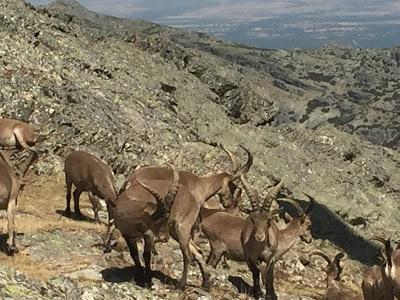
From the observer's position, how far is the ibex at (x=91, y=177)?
845 inches

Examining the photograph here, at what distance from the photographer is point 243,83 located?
175 feet

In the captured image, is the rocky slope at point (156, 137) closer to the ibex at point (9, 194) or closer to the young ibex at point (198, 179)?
the ibex at point (9, 194)

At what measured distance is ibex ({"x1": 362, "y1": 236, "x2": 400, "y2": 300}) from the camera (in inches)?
601

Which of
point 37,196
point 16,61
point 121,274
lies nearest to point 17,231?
point 121,274

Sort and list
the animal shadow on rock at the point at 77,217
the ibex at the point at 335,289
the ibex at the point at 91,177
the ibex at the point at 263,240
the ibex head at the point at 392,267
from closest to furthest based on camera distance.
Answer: the ibex head at the point at 392,267 → the ibex at the point at 263,240 → the ibex at the point at 335,289 → the ibex at the point at 91,177 → the animal shadow on rock at the point at 77,217

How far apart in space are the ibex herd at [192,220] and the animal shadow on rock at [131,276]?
0.15m

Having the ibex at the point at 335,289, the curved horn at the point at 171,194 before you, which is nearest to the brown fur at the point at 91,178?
the curved horn at the point at 171,194

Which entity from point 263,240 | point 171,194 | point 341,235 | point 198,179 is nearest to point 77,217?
point 198,179

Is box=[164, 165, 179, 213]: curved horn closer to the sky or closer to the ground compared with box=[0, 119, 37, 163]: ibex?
closer to the sky

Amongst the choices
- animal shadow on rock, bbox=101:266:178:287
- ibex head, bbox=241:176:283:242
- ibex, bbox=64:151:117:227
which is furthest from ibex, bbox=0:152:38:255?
ibex head, bbox=241:176:283:242

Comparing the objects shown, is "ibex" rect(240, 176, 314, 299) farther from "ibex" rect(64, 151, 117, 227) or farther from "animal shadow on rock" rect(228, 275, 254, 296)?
"ibex" rect(64, 151, 117, 227)

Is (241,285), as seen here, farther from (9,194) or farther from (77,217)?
(77,217)

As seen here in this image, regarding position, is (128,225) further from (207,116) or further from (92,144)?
(207,116)

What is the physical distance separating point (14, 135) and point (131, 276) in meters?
12.1
